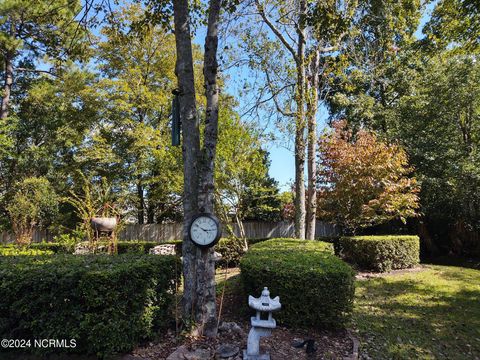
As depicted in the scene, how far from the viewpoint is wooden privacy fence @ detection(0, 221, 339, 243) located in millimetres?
14769

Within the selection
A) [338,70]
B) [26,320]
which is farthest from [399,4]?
[26,320]

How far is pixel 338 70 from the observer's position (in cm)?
726

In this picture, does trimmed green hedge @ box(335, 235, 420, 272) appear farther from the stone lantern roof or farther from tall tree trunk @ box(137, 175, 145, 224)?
tall tree trunk @ box(137, 175, 145, 224)

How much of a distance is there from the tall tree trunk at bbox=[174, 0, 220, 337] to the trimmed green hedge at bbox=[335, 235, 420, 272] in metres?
5.72

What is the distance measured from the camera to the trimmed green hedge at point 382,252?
26.7 feet

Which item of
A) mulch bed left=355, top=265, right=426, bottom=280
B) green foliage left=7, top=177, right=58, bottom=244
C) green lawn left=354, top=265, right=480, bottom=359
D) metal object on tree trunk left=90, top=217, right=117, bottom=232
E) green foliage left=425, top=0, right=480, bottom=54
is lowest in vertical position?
green lawn left=354, top=265, right=480, bottom=359

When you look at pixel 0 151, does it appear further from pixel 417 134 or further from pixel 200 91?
pixel 417 134

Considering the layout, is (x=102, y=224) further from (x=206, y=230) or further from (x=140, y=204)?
(x=140, y=204)

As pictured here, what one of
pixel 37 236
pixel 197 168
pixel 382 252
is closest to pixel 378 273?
pixel 382 252

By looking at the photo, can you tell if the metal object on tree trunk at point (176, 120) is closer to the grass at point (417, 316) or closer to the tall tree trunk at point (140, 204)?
the grass at point (417, 316)

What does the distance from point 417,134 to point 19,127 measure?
53.6 feet

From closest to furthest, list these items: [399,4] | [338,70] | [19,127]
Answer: [399,4], [338,70], [19,127]

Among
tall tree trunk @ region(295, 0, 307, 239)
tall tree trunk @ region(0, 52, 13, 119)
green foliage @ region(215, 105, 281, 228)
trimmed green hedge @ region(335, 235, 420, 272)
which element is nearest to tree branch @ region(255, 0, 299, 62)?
tall tree trunk @ region(295, 0, 307, 239)

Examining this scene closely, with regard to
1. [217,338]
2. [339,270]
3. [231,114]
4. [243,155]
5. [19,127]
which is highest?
[19,127]
